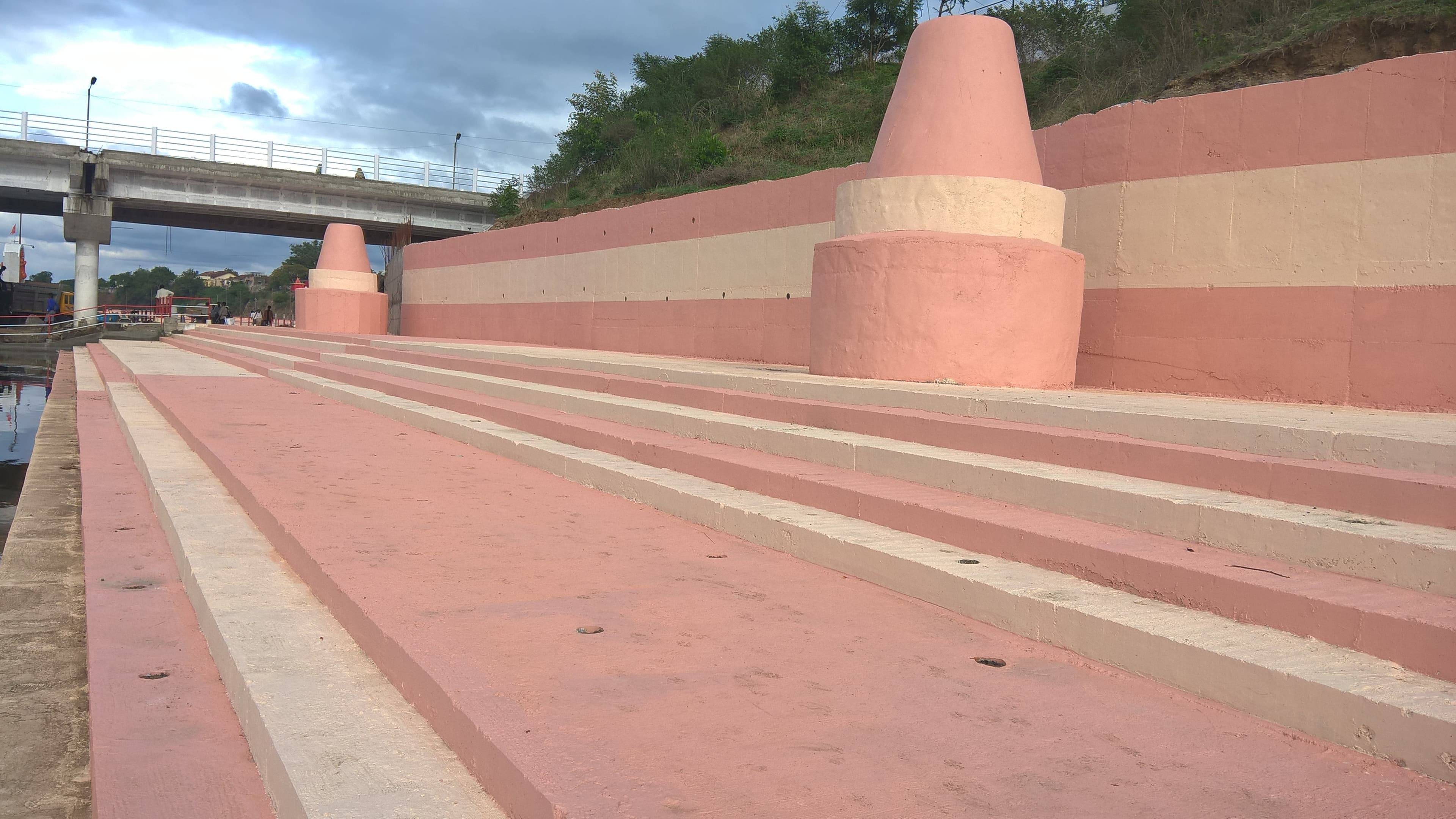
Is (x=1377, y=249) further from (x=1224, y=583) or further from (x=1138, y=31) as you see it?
(x=1138, y=31)

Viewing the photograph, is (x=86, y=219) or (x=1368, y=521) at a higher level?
(x=86, y=219)

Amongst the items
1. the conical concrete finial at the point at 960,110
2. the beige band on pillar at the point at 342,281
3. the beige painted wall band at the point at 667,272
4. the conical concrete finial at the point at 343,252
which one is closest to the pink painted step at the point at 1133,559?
the conical concrete finial at the point at 960,110

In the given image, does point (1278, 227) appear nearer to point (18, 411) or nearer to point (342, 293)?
point (18, 411)

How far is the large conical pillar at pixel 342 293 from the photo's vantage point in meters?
23.7

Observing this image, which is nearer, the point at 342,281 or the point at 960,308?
the point at 960,308

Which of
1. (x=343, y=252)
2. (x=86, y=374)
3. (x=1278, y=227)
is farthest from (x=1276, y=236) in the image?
(x=343, y=252)

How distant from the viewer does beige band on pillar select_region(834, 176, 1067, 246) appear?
7250 mm

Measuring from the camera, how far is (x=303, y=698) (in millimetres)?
2691

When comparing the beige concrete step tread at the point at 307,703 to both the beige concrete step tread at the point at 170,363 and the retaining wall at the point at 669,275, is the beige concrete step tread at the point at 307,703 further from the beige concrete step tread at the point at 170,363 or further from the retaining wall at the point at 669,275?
the beige concrete step tread at the point at 170,363

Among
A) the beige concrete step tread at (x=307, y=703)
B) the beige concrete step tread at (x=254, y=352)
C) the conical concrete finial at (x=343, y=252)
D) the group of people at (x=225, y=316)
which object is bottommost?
the beige concrete step tread at (x=307, y=703)

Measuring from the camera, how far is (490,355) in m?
12.0

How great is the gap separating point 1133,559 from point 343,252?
23577 mm

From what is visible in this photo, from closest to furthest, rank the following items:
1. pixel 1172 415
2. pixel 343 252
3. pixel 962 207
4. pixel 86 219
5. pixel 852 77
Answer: pixel 1172 415, pixel 962 207, pixel 343 252, pixel 852 77, pixel 86 219

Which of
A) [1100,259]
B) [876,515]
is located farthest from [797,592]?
[1100,259]
